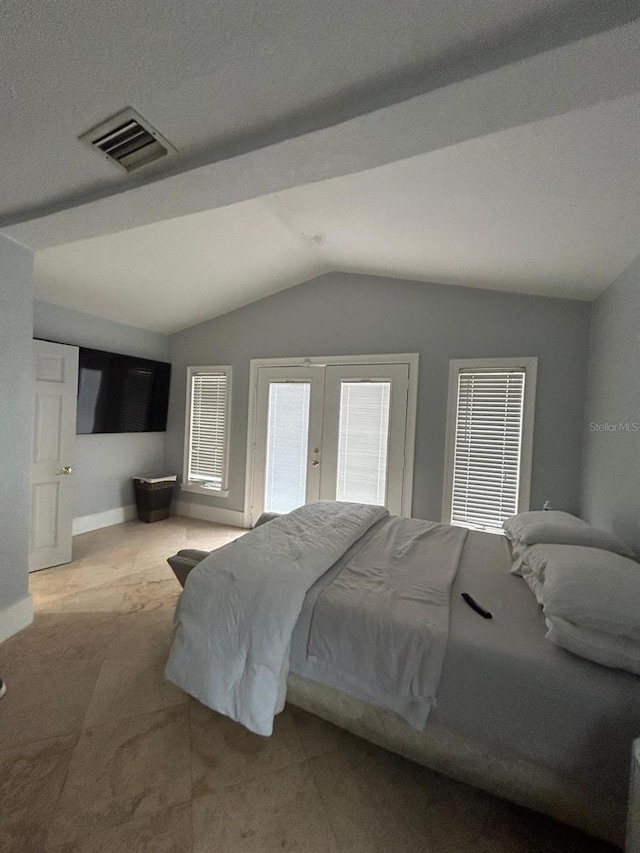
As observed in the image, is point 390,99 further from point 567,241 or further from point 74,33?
point 567,241

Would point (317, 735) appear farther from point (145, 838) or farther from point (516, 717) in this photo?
point (516, 717)

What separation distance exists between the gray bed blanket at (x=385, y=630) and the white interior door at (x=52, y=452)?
2.82 metres

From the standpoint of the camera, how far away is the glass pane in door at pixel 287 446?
12.9ft

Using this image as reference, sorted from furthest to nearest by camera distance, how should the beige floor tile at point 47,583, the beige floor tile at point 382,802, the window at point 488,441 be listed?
1. the window at point 488,441
2. the beige floor tile at point 47,583
3. the beige floor tile at point 382,802

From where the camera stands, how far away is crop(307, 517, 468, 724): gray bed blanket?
48.6 inches

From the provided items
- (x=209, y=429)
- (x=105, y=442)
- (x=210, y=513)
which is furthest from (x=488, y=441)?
(x=105, y=442)

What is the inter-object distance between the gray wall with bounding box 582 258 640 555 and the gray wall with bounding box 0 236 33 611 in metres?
3.59

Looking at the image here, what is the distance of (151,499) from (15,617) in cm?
215

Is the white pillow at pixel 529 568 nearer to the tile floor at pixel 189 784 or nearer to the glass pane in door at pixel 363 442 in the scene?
the tile floor at pixel 189 784

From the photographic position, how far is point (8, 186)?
64.3 inches

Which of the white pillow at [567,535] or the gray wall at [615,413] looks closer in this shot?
the white pillow at [567,535]

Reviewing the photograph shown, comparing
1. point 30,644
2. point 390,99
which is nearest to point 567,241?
point 390,99

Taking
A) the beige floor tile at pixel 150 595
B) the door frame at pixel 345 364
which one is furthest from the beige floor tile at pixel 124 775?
the door frame at pixel 345 364

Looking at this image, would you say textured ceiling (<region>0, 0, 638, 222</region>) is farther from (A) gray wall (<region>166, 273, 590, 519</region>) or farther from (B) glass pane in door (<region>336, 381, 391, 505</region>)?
(B) glass pane in door (<region>336, 381, 391, 505</region>)
